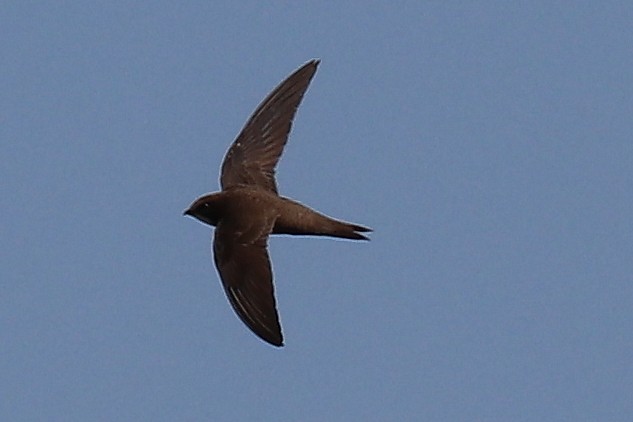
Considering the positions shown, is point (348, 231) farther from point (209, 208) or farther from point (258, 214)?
point (209, 208)

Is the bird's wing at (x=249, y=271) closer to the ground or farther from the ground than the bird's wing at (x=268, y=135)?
closer to the ground

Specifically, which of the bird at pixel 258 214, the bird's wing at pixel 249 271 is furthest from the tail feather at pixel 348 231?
the bird's wing at pixel 249 271

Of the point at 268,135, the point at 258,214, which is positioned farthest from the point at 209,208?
the point at 268,135

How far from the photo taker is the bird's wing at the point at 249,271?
960cm

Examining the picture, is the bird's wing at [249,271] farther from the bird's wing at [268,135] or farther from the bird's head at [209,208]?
the bird's wing at [268,135]

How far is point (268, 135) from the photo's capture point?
11445 millimetres

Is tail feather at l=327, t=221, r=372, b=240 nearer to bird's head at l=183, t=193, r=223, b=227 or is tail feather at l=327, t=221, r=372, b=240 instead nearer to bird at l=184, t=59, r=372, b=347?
bird at l=184, t=59, r=372, b=347

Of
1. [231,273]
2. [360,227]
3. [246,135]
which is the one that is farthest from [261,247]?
[246,135]

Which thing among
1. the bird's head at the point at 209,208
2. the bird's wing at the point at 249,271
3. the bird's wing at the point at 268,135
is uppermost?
the bird's wing at the point at 268,135

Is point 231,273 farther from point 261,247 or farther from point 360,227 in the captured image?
point 360,227

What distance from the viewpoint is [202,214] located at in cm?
1060

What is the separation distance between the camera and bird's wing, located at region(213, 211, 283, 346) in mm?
9602

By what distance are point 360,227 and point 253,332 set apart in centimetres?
148


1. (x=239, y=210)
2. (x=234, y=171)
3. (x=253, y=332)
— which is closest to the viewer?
(x=253, y=332)
